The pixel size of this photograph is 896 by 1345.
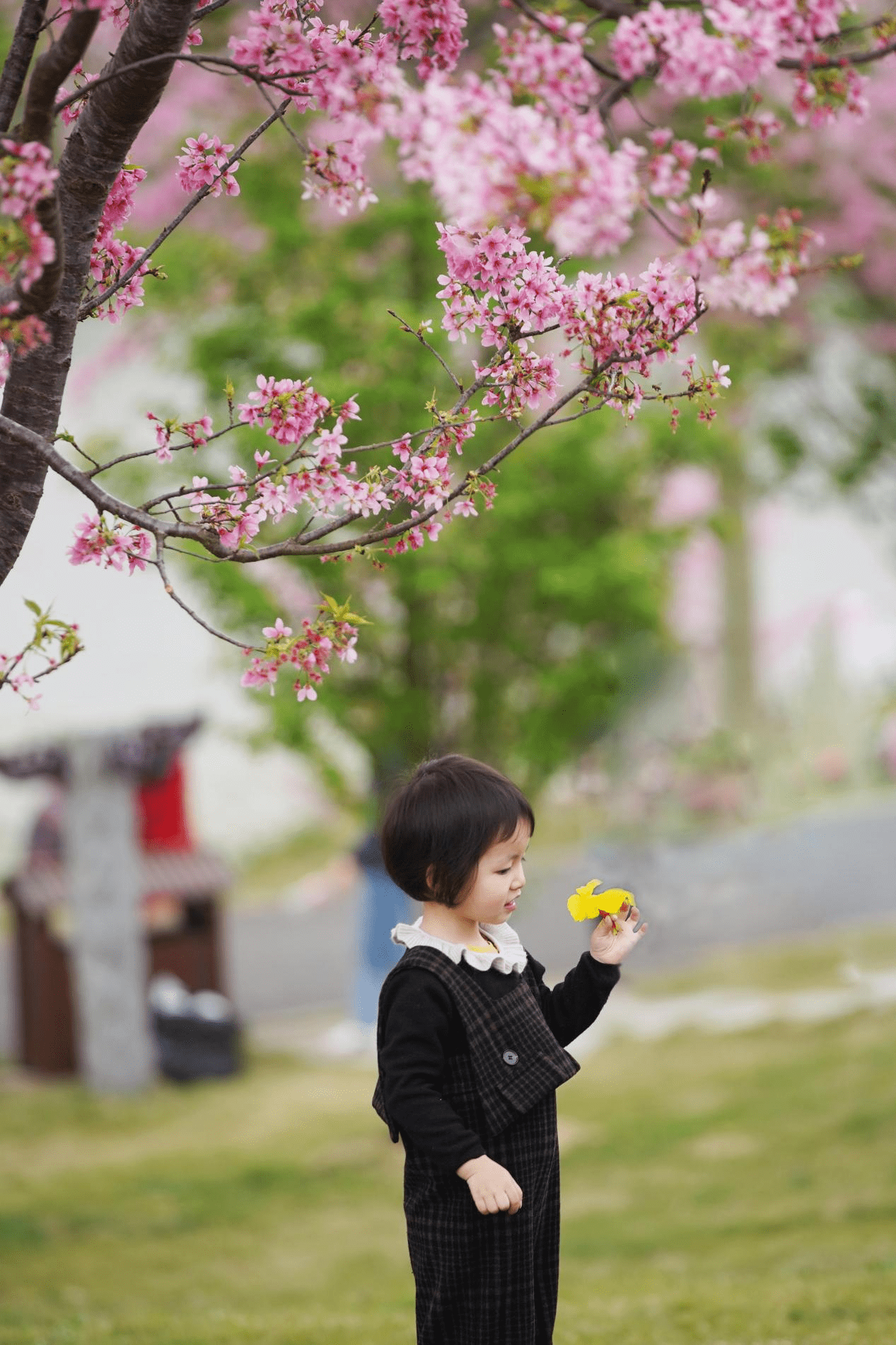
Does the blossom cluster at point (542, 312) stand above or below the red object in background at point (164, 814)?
below

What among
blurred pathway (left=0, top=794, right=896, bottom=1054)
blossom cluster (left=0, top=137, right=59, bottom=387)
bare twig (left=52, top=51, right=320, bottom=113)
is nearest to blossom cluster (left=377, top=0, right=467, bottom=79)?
bare twig (left=52, top=51, right=320, bottom=113)

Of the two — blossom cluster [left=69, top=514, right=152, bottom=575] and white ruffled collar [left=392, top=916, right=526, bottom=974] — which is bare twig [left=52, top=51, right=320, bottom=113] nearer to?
blossom cluster [left=69, top=514, right=152, bottom=575]

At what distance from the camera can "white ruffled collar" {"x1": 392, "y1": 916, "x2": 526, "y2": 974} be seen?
8.04 ft

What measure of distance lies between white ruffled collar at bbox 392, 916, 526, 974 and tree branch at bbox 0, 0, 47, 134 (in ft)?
5.11

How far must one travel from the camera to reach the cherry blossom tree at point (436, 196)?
1.87m

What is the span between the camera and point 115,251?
273cm

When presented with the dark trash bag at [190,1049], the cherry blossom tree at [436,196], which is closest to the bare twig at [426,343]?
the cherry blossom tree at [436,196]

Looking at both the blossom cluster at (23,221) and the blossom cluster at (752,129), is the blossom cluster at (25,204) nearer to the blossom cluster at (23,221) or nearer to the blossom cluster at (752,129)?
the blossom cluster at (23,221)

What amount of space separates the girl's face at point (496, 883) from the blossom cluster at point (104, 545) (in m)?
0.85

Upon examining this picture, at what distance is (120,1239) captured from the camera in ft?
19.9

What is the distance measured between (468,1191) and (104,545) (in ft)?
4.35

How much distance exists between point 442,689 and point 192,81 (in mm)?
3635

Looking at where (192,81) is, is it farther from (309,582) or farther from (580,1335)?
(580,1335)

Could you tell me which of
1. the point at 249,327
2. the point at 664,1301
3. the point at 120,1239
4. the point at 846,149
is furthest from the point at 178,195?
the point at 664,1301
